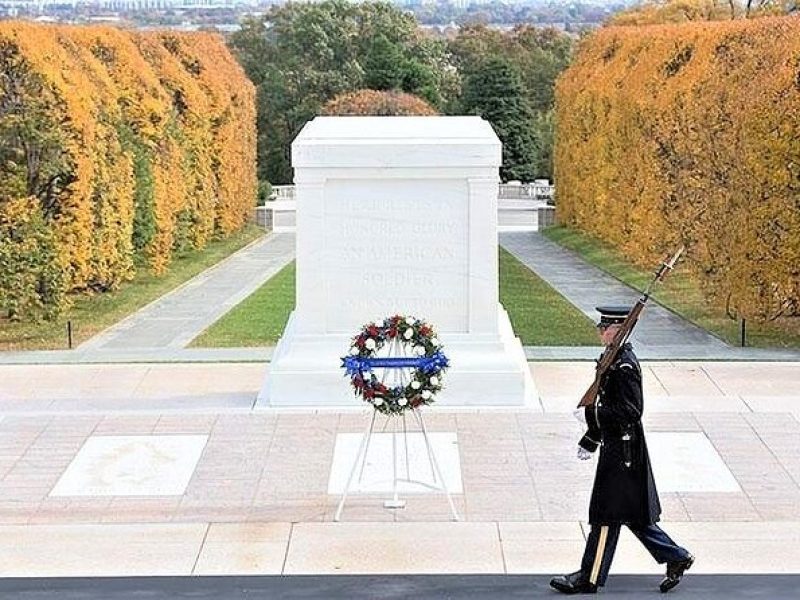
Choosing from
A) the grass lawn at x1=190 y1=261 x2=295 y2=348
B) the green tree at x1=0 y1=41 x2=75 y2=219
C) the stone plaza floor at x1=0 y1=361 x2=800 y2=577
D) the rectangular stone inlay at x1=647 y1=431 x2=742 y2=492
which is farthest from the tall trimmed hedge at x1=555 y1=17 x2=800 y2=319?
the green tree at x1=0 y1=41 x2=75 y2=219

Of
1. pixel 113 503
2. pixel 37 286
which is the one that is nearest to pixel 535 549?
pixel 113 503

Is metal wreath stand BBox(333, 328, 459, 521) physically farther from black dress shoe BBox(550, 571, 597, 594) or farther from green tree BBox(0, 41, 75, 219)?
green tree BBox(0, 41, 75, 219)

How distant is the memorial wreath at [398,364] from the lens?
873cm

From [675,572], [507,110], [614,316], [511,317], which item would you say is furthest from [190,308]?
[507,110]

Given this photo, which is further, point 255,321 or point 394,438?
point 255,321

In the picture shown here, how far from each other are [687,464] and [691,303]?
9.90 metres

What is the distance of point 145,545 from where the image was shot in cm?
836

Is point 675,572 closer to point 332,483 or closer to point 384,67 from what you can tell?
point 332,483

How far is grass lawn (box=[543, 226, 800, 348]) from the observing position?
55.4 feet

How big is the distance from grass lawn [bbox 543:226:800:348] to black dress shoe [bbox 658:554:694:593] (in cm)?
917

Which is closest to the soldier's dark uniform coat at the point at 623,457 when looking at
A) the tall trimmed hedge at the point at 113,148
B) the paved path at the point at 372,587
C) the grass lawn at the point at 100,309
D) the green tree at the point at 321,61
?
the paved path at the point at 372,587

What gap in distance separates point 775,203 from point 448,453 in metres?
7.31

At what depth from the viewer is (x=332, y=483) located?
9.70 meters

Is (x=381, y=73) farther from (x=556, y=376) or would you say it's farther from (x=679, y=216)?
(x=556, y=376)
